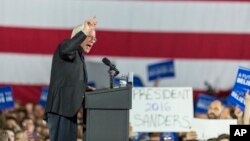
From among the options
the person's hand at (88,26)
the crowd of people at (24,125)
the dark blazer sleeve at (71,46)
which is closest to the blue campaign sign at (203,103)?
the crowd of people at (24,125)

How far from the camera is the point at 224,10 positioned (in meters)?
16.2

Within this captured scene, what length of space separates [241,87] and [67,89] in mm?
3206

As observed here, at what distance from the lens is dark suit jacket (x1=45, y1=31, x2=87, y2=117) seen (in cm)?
710

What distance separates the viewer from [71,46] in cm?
707

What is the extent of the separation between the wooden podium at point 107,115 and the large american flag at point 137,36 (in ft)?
29.2

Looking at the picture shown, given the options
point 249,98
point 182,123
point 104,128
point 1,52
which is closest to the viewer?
point 104,128

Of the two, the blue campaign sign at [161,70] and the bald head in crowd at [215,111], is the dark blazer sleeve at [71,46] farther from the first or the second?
the blue campaign sign at [161,70]

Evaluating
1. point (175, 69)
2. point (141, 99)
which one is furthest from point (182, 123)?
point (175, 69)

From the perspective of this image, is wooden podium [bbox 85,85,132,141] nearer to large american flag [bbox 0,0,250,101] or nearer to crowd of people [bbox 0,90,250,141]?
crowd of people [bbox 0,90,250,141]

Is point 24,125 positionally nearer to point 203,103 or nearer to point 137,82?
point 203,103

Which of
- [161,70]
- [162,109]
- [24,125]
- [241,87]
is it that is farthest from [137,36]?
[241,87]

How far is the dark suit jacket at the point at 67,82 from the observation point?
7.10 meters

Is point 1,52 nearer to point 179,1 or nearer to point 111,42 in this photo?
point 111,42

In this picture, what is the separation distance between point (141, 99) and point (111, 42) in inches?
197
